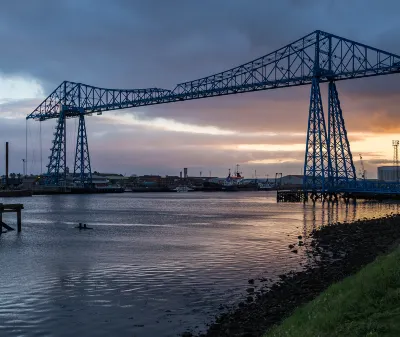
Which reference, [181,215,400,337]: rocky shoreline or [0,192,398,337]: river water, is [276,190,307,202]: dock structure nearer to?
[0,192,398,337]: river water

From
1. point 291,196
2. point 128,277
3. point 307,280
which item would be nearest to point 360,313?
point 307,280

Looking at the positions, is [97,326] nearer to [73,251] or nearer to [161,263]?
[161,263]

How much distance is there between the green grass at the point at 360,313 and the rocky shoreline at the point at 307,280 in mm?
2169

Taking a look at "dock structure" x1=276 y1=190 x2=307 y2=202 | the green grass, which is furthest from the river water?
"dock structure" x1=276 y1=190 x2=307 y2=202

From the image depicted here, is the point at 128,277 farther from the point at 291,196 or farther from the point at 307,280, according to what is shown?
the point at 291,196

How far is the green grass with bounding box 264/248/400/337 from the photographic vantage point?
7.42 metres

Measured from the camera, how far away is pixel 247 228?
40188 millimetres

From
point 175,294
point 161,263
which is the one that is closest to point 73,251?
point 161,263

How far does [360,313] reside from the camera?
8.27 metres

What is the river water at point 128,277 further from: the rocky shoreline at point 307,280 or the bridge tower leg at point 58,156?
the bridge tower leg at point 58,156

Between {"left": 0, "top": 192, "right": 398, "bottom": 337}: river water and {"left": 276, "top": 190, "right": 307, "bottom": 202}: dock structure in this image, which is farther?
{"left": 276, "top": 190, "right": 307, "bottom": 202}: dock structure

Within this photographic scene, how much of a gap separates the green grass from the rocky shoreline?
7.12ft

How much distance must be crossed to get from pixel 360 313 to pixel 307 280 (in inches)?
350

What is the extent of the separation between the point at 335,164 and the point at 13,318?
72.1 meters
